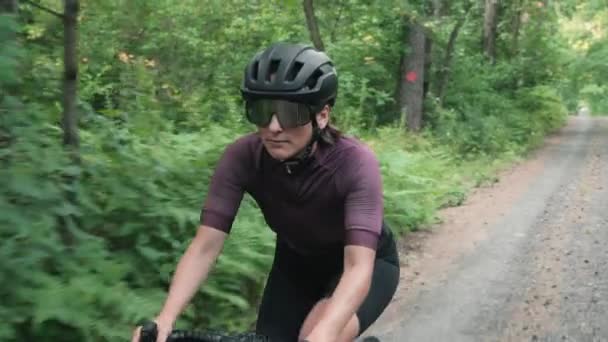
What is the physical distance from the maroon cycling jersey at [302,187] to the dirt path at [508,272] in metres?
3.40

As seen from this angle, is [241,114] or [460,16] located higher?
[460,16]

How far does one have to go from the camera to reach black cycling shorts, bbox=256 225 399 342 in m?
3.22


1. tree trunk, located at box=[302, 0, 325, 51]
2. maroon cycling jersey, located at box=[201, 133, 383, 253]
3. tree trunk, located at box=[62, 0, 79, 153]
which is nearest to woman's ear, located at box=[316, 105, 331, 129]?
maroon cycling jersey, located at box=[201, 133, 383, 253]

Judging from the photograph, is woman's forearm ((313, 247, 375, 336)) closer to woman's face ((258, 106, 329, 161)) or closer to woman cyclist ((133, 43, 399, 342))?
woman cyclist ((133, 43, 399, 342))

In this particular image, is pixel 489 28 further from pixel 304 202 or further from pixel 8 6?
pixel 304 202

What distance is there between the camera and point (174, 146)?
6.28 metres

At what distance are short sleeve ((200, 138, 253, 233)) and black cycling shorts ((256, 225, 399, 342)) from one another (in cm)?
47

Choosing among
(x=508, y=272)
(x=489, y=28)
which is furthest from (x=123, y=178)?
(x=489, y=28)

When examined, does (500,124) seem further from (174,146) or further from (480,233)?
(174,146)

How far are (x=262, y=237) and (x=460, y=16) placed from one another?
48.0 ft

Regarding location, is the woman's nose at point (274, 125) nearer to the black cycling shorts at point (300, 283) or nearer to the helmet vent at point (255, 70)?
the helmet vent at point (255, 70)

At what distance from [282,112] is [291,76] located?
0.15 meters

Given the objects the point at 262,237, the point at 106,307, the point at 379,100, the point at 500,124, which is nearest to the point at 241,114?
the point at 262,237

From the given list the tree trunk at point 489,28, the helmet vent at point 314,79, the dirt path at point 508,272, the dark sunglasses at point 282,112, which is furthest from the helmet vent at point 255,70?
the tree trunk at point 489,28
